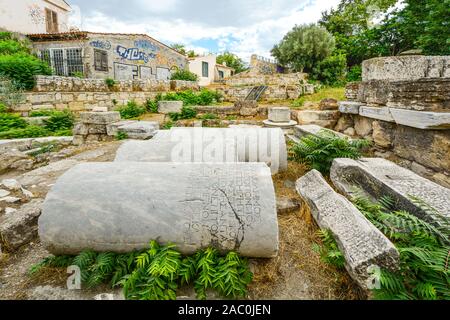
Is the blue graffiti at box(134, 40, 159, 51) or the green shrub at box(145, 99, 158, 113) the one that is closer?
the green shrub at box(145, 99, 158, 113)

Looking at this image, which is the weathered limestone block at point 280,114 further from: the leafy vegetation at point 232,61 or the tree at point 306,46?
the leafy vegetation at point 232,61

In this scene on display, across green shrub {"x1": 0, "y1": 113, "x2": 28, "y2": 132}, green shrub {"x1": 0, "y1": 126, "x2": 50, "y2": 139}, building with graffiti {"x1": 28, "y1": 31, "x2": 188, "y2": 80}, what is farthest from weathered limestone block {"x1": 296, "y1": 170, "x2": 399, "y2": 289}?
building with graffiti {"x1": 28, "y1": 31, "x2": 188, "y2": 80}

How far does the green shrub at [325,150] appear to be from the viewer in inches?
133

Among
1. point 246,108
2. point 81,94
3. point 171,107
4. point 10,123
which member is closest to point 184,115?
point 171,107

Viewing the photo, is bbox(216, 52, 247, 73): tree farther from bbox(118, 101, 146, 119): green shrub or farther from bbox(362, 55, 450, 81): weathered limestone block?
bbox(362, 55, 450, 81): weathered limestone block

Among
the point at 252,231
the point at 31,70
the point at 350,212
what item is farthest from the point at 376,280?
the point at 31,70

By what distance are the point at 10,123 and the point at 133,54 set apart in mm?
11064

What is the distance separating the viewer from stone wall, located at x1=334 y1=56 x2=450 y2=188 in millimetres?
3197

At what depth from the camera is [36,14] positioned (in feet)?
54.1

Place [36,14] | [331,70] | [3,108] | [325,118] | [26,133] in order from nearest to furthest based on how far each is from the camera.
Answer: [325,118] → [26,133] → [3,108] → [36,14] → [331,70]

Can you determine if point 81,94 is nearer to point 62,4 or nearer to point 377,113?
point 377,113

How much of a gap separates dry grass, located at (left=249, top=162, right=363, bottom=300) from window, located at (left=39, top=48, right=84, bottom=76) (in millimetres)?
16975

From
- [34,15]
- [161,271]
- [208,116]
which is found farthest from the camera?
[34,15]

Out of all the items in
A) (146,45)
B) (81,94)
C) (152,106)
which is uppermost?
(146,45)
